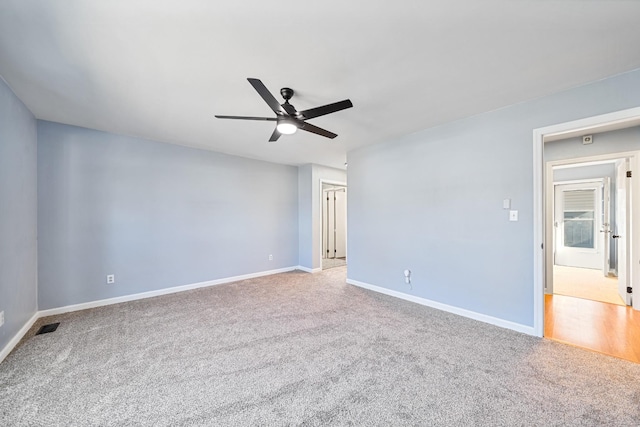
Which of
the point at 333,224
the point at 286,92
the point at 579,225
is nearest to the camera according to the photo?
the point at 286,92

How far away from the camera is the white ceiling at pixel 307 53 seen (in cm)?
148

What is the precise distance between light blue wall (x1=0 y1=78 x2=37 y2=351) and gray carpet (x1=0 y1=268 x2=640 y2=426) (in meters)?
0.38

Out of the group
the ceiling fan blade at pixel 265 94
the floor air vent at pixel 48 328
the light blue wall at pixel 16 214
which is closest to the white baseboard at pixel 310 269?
the floor air vent at pixel 48 328

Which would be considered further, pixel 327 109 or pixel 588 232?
pixel 588 232

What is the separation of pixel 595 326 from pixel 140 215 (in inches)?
233

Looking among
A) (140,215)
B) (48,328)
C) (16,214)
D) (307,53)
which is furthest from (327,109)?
(48,328)

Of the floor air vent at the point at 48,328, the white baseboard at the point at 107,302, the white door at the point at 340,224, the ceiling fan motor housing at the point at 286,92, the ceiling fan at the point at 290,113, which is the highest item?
the ceiling fan motor housing at the point at 286,92

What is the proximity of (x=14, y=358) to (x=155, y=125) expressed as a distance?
267cm

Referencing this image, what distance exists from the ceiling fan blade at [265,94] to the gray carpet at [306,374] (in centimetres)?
212

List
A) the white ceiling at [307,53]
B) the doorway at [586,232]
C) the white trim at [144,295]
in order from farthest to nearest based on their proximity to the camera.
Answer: the doorway at [586,232], the white trim at [144,295], the white ceiling at [307,53]

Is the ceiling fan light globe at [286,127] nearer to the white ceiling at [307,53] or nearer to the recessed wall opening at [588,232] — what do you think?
the white ceiling at [307,53]

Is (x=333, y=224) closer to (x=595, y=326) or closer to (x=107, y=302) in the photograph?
(x=107, y=302)

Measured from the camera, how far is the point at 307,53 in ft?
6.06

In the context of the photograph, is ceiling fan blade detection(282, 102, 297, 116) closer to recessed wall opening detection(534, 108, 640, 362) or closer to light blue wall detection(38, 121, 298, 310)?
recessed wall opening detection(534, 108, 640, 362)
